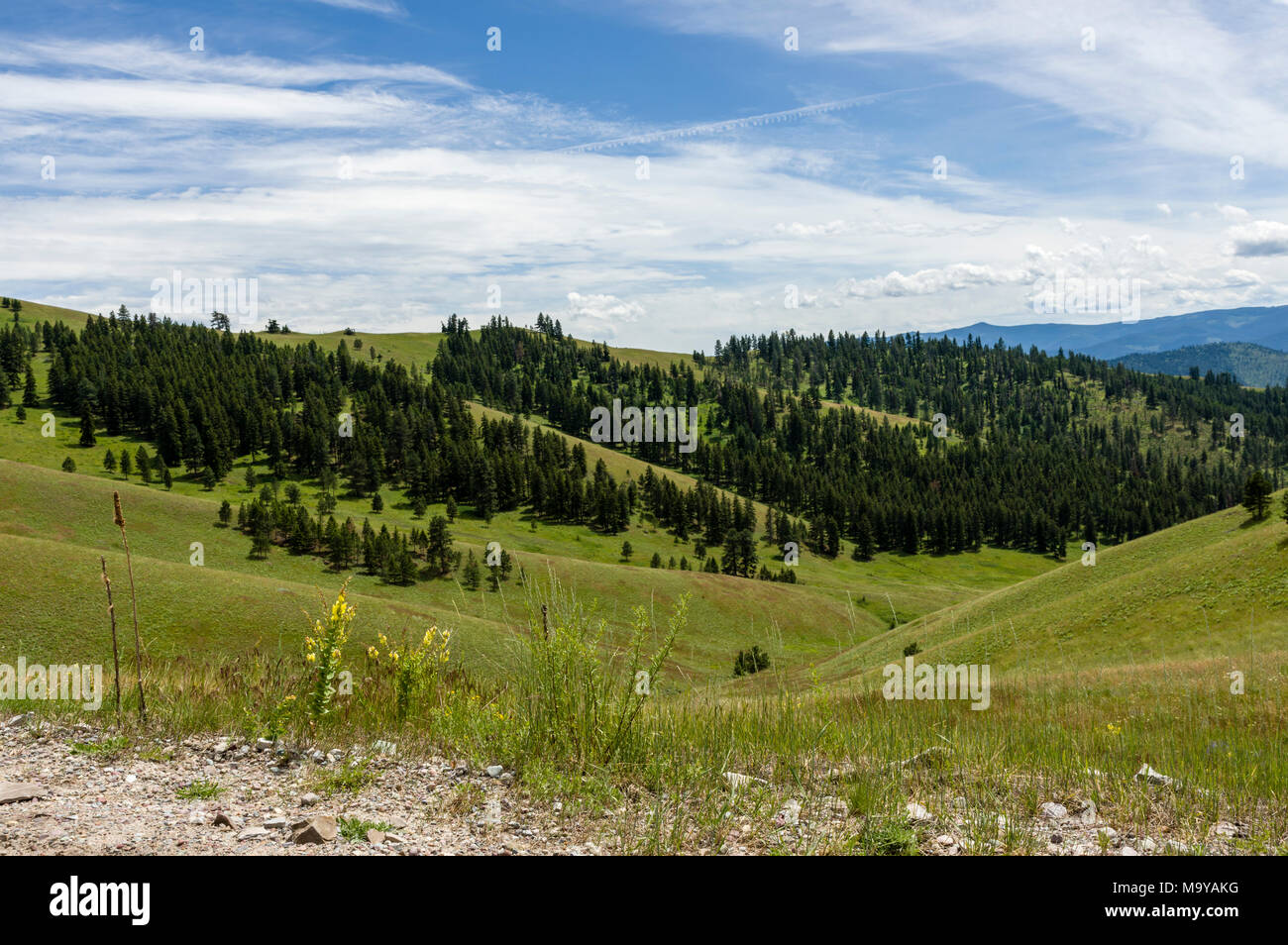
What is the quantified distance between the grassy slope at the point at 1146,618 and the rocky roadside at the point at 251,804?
30.0m

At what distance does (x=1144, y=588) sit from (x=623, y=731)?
170 feet

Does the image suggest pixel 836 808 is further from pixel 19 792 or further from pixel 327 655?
pixel 19 792

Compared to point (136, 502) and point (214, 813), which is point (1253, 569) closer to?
point (214, 813)

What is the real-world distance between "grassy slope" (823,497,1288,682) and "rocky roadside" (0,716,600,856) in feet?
98.4

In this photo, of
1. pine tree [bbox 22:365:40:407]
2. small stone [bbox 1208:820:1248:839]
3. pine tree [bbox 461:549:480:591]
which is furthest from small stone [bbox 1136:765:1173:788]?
pine tree [bbox 22:365:40:407]

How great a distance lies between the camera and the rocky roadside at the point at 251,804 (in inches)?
207

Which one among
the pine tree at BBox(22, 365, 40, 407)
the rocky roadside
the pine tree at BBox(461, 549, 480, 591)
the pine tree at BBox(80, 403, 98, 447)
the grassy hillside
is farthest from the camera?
the pine tree at BBox(22, 365, 40, 407)

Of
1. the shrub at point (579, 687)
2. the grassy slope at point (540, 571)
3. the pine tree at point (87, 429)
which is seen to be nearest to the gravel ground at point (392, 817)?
the shrub at point (579, 687)

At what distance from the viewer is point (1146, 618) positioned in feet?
141

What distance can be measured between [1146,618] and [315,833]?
49579 mm

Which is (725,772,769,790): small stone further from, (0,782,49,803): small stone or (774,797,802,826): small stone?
(0,782,49,803): small stone

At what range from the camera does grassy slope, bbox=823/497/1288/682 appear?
36531mm
